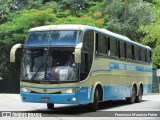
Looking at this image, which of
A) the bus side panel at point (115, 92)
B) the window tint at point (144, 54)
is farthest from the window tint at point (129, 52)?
the window tint at point (144, 54)

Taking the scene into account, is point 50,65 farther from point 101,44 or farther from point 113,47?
point 113,47

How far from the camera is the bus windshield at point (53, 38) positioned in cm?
1612

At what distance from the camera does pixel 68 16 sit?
120 ft

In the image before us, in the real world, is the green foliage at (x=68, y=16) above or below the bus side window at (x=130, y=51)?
above

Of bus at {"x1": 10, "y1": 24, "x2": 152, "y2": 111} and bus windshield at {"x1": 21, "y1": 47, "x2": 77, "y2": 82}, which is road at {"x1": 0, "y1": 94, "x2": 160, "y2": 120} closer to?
bus at {"x1": 10, "y1": 24, "x2": 152, "y2": 111}

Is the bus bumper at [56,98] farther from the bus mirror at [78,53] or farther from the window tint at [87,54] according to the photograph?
the bus mirror at [78,53]

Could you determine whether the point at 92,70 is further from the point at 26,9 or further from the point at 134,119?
the point at 26,9

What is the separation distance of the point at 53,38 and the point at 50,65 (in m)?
1.20

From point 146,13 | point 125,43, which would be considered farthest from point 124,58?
point 146,13

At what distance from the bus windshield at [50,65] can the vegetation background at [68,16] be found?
18990 mm

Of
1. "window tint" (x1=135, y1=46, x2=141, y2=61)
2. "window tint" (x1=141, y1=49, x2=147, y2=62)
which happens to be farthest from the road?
"window tint" (x1=141, y1=49, x2=147, y2=62)

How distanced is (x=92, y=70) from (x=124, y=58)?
4.90 metres

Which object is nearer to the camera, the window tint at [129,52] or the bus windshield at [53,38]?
the bus windshield at [53,38]

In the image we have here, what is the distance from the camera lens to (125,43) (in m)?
21.8
